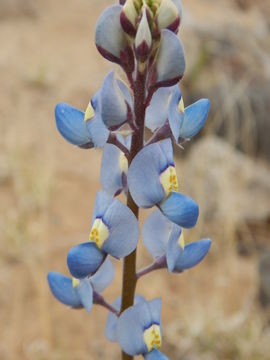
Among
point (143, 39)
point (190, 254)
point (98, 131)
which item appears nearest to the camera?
point (143, 39)

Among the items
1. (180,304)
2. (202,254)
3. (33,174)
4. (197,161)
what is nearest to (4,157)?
(33,174)

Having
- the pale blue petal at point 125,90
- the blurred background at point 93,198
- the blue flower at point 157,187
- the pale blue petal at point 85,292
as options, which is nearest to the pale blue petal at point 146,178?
the blue flower at point 157,187

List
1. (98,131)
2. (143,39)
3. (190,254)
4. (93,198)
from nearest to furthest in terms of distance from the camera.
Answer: (143,39), (98,131), (190,254), (93,198)

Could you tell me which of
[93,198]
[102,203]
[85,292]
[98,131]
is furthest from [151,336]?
[93,198]

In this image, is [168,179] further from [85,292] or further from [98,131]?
[85,292]

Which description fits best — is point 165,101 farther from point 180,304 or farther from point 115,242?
point 180,304
